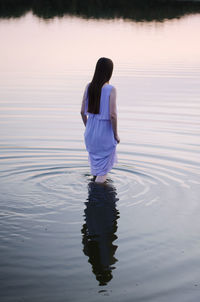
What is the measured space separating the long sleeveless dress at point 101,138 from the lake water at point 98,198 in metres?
0.36

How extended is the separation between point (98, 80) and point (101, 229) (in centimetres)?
232

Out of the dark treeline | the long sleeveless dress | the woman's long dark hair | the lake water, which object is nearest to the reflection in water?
the lake water

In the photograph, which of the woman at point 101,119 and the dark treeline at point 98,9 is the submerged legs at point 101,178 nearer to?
the woman at point 101,119

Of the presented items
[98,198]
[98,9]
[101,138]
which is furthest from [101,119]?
[98,9]

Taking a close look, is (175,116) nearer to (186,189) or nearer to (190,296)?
(186,189)

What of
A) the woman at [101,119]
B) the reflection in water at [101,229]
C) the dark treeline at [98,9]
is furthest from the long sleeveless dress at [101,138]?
the dark treeline at [98,9]

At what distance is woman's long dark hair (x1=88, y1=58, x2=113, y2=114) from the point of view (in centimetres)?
827

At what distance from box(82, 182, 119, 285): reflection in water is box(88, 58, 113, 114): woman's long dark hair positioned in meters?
1.25

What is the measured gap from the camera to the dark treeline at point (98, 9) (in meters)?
45.1

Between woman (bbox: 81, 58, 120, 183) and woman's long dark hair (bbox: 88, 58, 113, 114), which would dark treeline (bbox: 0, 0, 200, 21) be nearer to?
woman (bbox: 81, 58, 120, 183)

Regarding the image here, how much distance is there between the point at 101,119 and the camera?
28.2ft

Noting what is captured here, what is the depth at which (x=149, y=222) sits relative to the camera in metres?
7.45

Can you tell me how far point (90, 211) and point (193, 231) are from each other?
4.82 feet

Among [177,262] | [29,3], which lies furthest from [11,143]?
[29,3]
